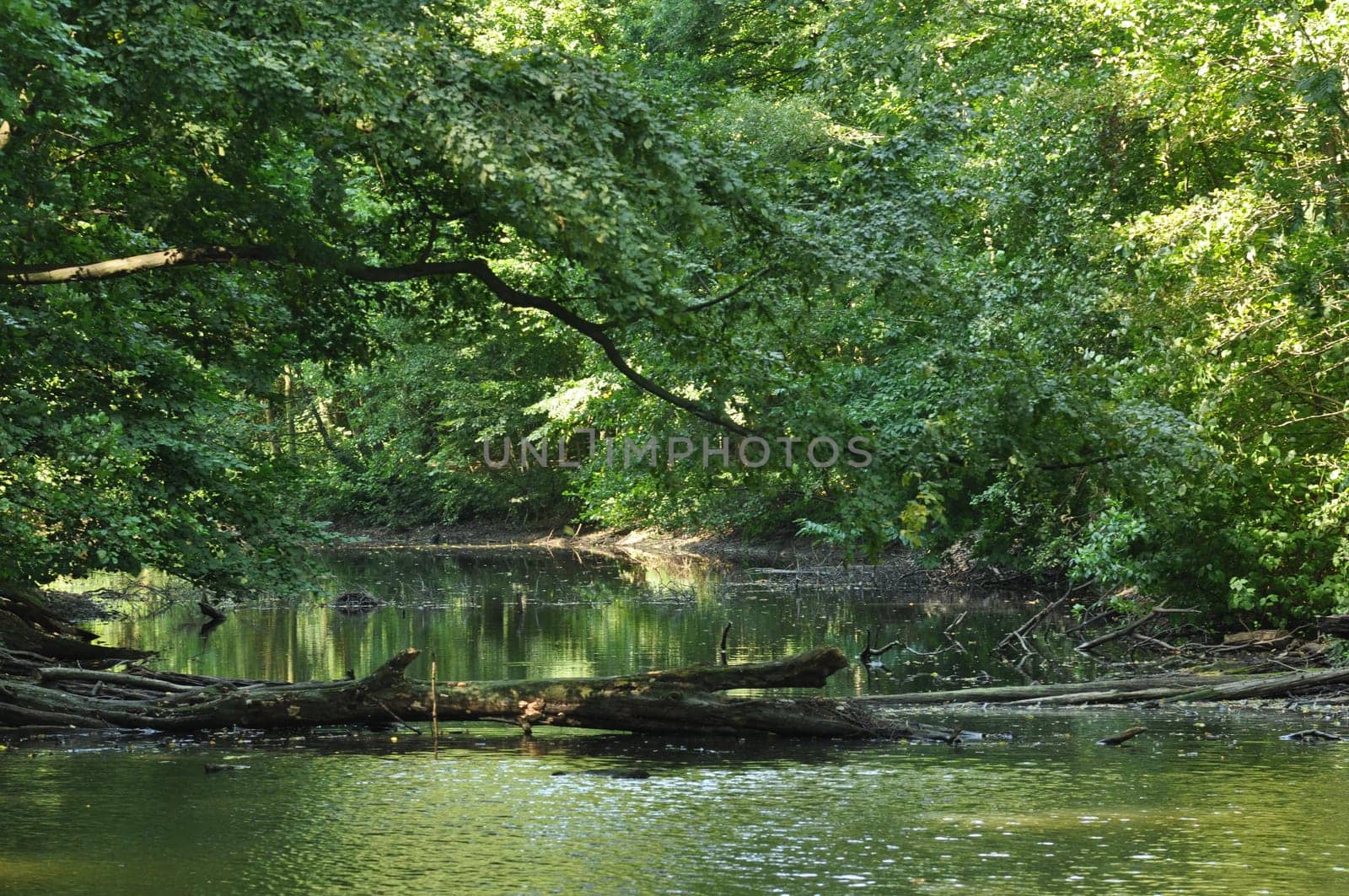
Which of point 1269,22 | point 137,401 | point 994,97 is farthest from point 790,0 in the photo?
point 137,401

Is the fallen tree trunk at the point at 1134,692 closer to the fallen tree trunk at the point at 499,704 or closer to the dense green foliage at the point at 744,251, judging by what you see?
the dense green foliage at the point at 744,251

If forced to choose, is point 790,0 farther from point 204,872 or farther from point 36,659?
point 204,872

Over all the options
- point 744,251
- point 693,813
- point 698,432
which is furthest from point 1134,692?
point 693,813

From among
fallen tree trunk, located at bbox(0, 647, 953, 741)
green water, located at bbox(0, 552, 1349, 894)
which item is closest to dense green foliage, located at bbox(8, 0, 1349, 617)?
fallen tree trunk, located at bbox(0, 647, 953, 741)

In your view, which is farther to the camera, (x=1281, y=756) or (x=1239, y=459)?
(x=1239, y=459)

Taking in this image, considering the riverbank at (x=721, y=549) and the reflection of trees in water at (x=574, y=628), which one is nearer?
the reflection of trees in water at (x=574, y=628)

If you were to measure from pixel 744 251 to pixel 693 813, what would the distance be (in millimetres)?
5208

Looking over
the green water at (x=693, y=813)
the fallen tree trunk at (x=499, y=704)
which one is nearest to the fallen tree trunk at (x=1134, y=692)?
the green water at (x=693, y=813)

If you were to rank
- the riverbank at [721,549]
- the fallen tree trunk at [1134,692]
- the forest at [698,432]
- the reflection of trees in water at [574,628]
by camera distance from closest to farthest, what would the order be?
the forest at [698,432]
the fallen tree trunk at [1134,692]
the reflection of trees in water at [574,628]
the riverbank at [721,549]

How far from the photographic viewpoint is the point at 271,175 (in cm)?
1373

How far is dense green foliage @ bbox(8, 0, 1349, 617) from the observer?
1128 cm

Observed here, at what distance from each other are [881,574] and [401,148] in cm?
2563

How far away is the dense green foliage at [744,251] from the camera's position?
11.3 meters

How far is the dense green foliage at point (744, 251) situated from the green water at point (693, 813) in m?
2.30
